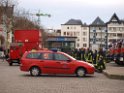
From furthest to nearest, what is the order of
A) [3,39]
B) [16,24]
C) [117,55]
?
1. [3,39]
2. [16,24]
3. [117,55]

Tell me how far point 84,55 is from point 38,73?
17692 millimetres

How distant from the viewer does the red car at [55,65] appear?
3047cm

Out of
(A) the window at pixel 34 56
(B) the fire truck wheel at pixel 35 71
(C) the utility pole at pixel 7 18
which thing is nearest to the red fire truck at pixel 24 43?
(A) the window at pixel 34 56

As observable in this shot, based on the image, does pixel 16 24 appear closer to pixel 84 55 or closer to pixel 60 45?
pixel 60 45

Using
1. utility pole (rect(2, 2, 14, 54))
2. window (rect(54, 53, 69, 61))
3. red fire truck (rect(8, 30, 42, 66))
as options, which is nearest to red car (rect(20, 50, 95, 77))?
window (rect(54, 53, 69, 61))

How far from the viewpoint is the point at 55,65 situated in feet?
100

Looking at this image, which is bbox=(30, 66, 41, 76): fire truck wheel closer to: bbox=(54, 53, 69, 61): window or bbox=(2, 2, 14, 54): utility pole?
bbox=(54, 53, 69, 61): window

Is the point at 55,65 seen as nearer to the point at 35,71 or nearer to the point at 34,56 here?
the point at 35,71

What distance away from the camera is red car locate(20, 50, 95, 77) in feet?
100.0

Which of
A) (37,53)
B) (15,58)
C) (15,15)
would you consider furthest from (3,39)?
(37,53)

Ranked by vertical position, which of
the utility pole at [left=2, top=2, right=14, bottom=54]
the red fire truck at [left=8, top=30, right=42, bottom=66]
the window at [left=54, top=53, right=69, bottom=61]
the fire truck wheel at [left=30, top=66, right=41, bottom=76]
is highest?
the utility pole at [left=2, top=2, right=14, bottom=54]

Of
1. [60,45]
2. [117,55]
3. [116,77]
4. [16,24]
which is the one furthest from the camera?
[16,24]

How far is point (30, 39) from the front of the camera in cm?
4988

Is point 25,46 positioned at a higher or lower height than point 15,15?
lower
